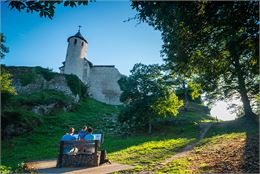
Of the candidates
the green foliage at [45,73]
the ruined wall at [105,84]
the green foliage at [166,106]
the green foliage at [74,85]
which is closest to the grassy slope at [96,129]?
the green foliage at [166,106]

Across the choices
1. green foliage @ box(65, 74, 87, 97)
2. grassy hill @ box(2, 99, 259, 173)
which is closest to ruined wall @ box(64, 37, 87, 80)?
green foliage @ box(65, 74, 87, 97)

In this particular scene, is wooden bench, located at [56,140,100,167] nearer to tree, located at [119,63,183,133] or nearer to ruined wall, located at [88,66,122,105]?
tree, located at [119,63,183,133]

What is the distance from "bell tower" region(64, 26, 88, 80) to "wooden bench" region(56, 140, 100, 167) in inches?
1594

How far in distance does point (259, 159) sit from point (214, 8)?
525 centimetres

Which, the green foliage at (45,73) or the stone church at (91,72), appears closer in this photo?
the green foliage at (45,73)

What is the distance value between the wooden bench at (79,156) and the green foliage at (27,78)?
31.7 meters

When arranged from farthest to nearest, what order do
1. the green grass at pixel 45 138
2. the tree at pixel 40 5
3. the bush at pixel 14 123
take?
1. the bush at pixel 14 123
2. the green grass at pixel 45 138
3. the tree at pixel 40 5

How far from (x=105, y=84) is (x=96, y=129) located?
96.8ft

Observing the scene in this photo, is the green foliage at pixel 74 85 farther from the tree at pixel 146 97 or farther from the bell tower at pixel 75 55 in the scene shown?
the tree at pixel 146 97

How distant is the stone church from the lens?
4931 centimetres

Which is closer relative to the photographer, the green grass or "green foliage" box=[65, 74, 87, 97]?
the green grass

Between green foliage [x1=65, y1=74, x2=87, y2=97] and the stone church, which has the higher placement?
the stone church

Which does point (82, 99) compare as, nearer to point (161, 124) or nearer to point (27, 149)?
point (161, 124)

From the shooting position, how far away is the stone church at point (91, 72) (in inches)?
1941
